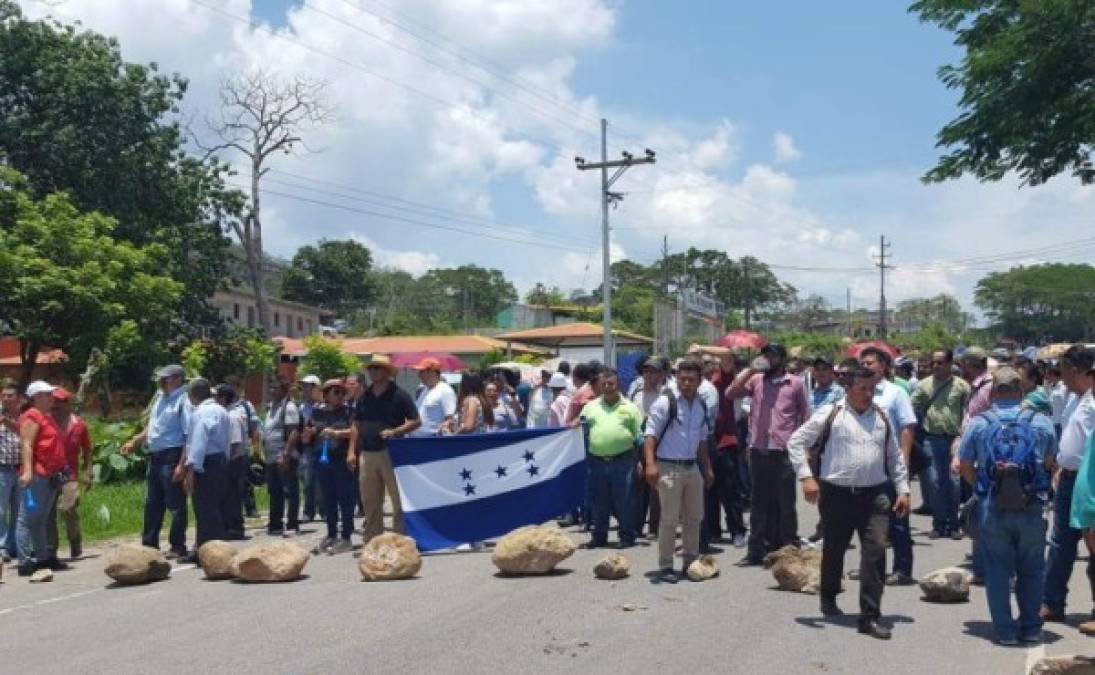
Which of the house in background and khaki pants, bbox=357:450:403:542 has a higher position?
the house in background

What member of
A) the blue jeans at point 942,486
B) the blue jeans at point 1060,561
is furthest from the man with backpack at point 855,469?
the blue jeans at point 942,486

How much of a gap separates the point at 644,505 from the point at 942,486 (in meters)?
3.09

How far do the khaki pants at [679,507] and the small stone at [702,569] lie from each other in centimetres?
8

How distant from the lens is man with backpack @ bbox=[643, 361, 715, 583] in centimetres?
898

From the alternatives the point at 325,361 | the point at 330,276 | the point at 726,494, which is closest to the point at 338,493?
the point at 726,494

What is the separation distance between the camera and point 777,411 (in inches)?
369

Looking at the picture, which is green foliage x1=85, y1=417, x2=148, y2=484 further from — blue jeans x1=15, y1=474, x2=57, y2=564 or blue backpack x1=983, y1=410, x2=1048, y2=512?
blue backpack x1=983, y1=410, x2=1048, y2=512

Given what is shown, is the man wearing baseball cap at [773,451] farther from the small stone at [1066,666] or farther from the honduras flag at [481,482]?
the small stone at [1066,666]

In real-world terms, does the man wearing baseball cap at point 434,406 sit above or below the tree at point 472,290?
below

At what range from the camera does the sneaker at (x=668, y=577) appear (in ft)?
29.0

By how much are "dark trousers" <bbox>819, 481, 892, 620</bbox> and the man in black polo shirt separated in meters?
4.45

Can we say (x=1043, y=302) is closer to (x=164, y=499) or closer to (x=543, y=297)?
(x=543, y=297)

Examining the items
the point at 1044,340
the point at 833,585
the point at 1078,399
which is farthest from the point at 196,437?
the point at 1044,340

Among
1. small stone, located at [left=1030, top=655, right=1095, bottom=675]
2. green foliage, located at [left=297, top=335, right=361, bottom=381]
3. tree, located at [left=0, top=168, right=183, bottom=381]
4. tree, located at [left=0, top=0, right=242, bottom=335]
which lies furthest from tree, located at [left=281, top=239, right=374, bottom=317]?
small stone, located at [left=1030, top=655, right=1095, bottom=675]
